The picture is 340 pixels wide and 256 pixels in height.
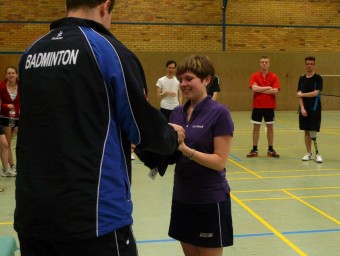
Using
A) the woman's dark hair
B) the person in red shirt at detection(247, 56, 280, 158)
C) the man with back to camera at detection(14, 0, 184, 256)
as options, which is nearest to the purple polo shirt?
the woman's dark hair

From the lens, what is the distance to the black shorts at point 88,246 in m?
1.54

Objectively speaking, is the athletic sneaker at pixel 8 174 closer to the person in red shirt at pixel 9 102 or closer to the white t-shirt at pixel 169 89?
the person in red shirt at pixel 9 102

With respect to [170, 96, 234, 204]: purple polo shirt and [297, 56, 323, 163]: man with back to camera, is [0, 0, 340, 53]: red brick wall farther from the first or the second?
[170, 96, 234, 204]: purple polo shirt

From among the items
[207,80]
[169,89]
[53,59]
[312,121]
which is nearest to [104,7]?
[53,59]

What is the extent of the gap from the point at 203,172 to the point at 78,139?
1298 millimetres

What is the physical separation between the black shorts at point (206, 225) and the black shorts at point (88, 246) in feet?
3.55

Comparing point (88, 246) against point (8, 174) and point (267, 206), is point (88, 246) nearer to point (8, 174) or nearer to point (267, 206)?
point (267, 206)

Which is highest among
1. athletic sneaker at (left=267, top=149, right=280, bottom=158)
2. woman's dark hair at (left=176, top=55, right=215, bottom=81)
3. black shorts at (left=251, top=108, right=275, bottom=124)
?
woman's dark hair at (left=176, top=55, right=215, bottom=81)

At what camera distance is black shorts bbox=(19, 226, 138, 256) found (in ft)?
5.05

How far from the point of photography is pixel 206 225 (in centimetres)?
269

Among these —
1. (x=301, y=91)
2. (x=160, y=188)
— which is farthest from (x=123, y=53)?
(x=301, y=91)

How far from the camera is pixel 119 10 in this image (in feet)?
53.4

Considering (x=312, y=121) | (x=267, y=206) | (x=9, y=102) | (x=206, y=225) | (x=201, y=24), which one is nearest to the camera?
(x=206, y=225)

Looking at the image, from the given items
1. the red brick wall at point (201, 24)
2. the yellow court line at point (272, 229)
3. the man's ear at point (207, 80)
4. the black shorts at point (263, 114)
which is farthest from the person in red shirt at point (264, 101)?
the red brick wall at point (201, 24)
